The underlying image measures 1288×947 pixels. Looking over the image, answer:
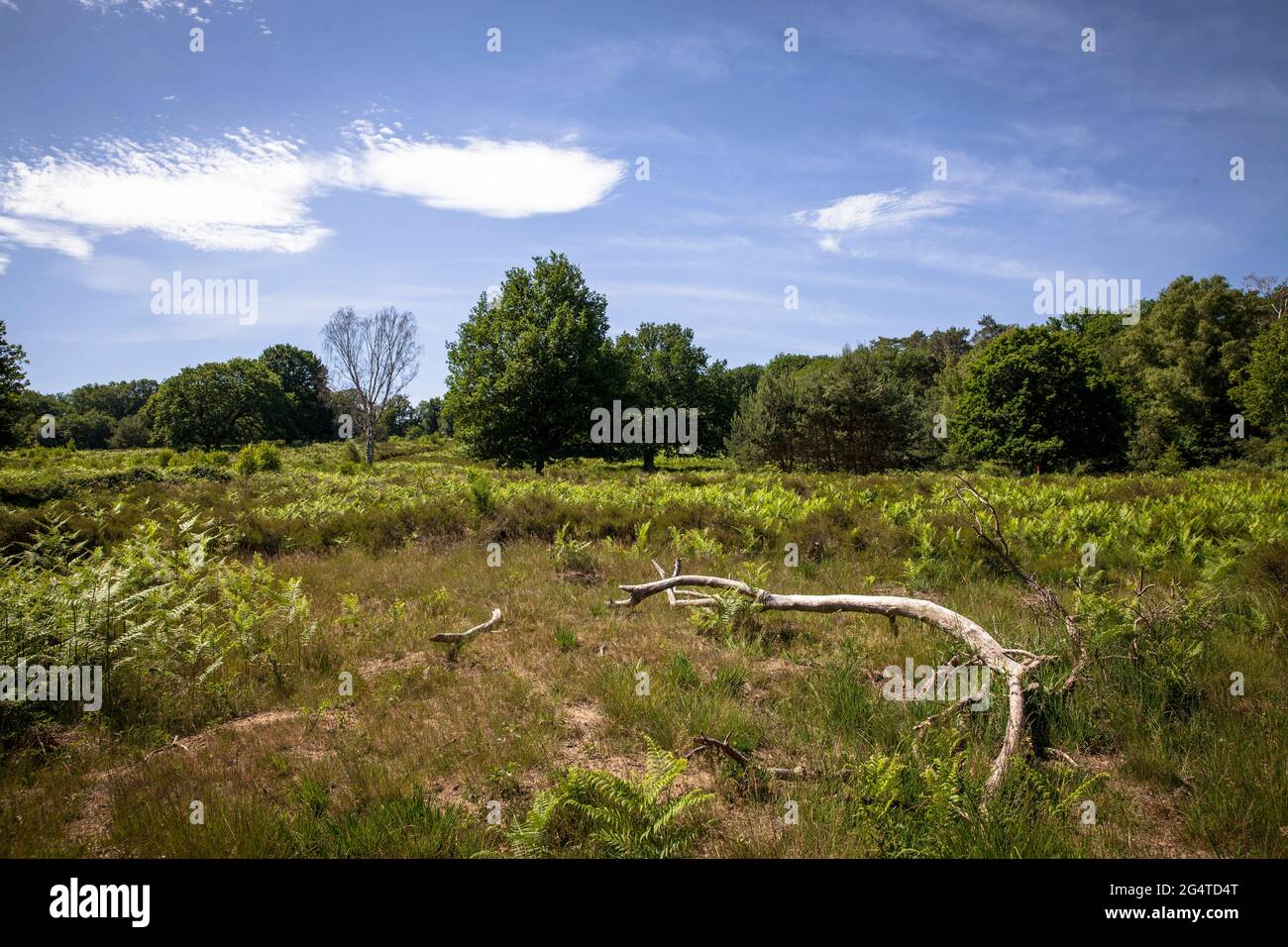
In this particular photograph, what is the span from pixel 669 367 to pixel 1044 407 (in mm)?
27480

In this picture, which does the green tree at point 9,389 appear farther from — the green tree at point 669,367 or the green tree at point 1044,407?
the green tree at point 1044,407

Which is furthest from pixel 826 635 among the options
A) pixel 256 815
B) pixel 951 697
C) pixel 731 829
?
pixel 256 815

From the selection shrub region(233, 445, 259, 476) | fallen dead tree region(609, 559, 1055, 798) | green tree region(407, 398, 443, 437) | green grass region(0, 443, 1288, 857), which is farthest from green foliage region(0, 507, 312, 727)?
green tree region(407, 398, 443, 437)

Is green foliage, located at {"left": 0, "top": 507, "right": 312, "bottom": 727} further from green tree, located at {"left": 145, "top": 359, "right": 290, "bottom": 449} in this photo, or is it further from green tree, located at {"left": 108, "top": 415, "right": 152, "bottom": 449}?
green tree, located at {"left": 108, "top": 415, "right": 152, "bottom": 449}

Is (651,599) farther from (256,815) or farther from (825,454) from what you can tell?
(825,454)

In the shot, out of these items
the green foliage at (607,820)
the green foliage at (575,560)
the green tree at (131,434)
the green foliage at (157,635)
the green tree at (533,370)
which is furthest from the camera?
the green tree at (131,434)

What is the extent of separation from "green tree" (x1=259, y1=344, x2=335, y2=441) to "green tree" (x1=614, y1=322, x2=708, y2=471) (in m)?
50.5

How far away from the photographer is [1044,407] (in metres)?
38.8

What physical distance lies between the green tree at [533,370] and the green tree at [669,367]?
13501 millimetres

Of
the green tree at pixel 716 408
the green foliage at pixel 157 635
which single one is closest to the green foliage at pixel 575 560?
the green foliage at pixel 157 635

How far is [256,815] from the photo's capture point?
3.25 metres

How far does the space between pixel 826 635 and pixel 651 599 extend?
2406 mm

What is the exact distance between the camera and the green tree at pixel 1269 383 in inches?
1399

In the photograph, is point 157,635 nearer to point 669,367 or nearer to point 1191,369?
point 669,367
